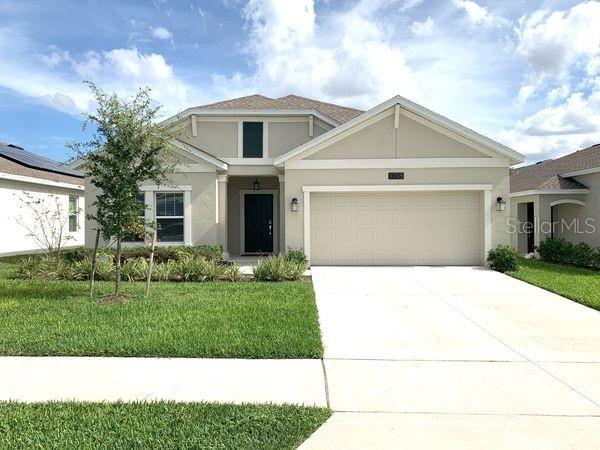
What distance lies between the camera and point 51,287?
9336 mm

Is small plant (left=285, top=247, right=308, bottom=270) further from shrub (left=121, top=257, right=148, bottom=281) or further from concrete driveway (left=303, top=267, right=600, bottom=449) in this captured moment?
shrub (left=121, top=257, right=148, bottom=281)

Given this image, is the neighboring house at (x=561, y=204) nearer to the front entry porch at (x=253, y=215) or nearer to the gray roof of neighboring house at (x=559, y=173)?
the gray roof of neighboring house at (x=559, y=173)

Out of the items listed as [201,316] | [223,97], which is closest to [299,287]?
[201,316]

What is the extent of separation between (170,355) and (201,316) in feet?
5.49

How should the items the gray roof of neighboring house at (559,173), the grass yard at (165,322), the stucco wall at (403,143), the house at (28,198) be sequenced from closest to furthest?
the grass yard at (165,322)
the stucco wall at (403,143)
the house at (28,198)
the gray roof of neighboring house at (559,173)

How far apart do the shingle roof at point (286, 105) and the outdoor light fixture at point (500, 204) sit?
22.3ft

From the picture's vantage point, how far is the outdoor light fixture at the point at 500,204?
42.3 ft

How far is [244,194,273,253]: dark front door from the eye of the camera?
1708 cm

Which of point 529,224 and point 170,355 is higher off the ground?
point 529,224

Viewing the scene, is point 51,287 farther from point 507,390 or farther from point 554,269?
point 554,269

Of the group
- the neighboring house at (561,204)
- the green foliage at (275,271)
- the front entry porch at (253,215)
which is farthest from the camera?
the front entry porch at (253,215)

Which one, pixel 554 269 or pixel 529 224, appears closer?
pixel 554 269

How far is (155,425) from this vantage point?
135 inches

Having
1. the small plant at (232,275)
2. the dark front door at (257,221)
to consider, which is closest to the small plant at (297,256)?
the small plant at (232,275)
